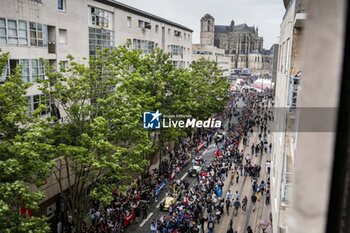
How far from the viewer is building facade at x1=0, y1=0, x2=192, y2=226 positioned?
19.5 m

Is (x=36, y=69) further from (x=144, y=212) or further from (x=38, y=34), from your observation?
(x=144, y=212)

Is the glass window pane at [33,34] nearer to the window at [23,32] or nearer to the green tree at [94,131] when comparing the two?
the window at [23,32]

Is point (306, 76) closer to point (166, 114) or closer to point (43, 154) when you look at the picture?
point (43, 154)

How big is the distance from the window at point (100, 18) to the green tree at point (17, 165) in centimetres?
1640

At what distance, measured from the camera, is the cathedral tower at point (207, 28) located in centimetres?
14212

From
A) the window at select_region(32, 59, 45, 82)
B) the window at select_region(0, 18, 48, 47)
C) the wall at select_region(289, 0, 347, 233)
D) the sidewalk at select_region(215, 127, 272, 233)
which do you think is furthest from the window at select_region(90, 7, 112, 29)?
the wall at select_region(289, 0, 347, 233)

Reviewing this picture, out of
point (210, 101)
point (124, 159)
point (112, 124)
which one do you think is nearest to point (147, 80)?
point (112, 124)

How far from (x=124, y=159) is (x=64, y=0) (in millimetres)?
14204

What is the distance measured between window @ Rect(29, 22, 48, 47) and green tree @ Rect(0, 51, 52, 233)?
8.58 m

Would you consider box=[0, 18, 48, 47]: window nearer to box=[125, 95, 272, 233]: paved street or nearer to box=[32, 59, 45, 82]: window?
box=[32, 59, 45, 82]: window

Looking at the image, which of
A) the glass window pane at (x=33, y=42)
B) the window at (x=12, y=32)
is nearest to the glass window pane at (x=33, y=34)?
the glass window pane at (x=33, y=42)

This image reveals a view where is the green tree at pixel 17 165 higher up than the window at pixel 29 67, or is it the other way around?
the window at pixel 29 67

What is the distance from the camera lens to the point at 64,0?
24.3 metres

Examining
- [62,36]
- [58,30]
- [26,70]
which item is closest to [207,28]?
[62,36]
